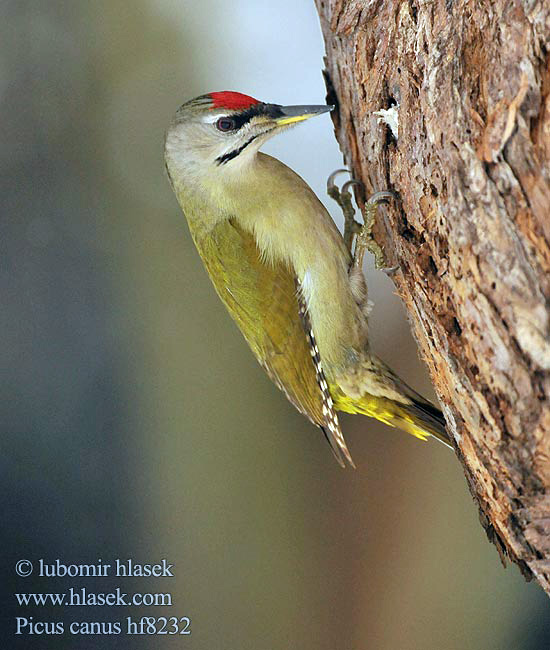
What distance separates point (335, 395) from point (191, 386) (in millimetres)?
734

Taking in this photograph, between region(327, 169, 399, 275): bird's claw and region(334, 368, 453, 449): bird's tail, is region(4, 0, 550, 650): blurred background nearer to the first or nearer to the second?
region(327, 169, 399, 275): bird's claw

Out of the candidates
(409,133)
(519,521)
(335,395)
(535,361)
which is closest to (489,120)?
(409,133)

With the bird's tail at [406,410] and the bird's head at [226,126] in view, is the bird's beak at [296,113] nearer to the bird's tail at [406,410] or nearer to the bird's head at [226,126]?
the bird's head at [226,126]

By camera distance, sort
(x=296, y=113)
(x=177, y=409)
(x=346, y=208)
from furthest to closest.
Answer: (x=177, y=409) < (x=346, y=208) < (x=296, y=113)

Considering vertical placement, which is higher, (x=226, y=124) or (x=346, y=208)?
(x=226, y=124)

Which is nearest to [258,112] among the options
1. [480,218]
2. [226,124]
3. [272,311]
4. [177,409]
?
[226,124]

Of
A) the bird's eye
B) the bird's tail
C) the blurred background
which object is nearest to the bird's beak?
the bird's eye

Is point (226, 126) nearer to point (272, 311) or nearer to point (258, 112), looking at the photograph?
point (258, 112)

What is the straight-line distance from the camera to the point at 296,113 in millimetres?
1896

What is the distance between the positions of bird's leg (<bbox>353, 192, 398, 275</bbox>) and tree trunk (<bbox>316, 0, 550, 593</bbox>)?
35 mm

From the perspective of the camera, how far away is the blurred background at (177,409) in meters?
2.43

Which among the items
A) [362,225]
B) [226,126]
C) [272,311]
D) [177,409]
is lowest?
[177,409]

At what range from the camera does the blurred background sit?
243cm

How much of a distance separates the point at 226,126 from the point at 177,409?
111 centimetres
